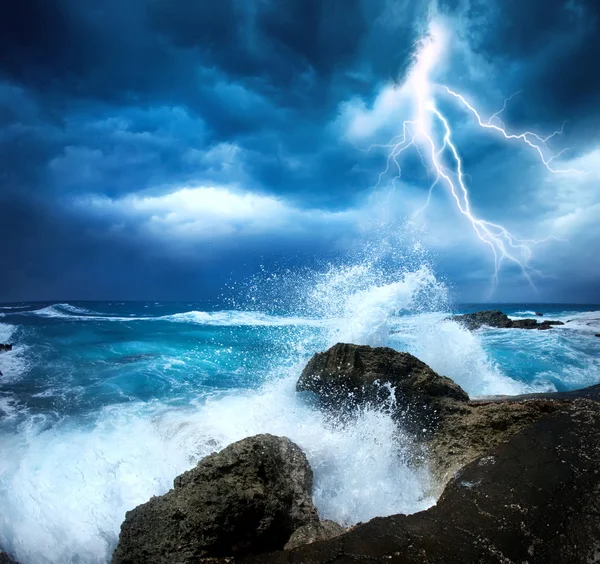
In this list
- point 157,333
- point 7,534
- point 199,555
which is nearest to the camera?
point 199,555

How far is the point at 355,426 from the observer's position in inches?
237

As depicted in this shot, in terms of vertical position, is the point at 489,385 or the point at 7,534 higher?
the point at 489,385

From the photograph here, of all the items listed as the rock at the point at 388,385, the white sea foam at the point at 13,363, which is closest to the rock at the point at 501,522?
the rock at the point at 388,385

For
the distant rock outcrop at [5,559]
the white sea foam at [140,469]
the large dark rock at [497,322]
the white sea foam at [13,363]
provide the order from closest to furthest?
the distant rock outcrop at [5,559] < the white sea foam at [140,469] < the white sea foam at [13,363] < the large dark rock at [497,322]

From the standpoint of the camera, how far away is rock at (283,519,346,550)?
3.16 meters

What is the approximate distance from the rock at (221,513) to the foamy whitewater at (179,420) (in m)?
1.15

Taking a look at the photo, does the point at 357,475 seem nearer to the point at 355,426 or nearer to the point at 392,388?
the point at 355,426

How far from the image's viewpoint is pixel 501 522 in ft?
9.93

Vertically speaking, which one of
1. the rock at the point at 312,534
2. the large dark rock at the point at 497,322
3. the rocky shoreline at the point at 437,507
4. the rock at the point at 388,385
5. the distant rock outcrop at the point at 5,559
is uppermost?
the large dark rock at the point at 497,322

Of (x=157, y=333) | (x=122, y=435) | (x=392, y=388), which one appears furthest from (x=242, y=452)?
(x=157, y=333)

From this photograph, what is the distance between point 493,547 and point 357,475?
253 centimetres

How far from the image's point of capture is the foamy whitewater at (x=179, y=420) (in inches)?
185

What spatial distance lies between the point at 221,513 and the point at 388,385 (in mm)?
4119

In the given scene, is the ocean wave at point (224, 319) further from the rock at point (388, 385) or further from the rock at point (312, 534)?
the rock at point (312, 534)
